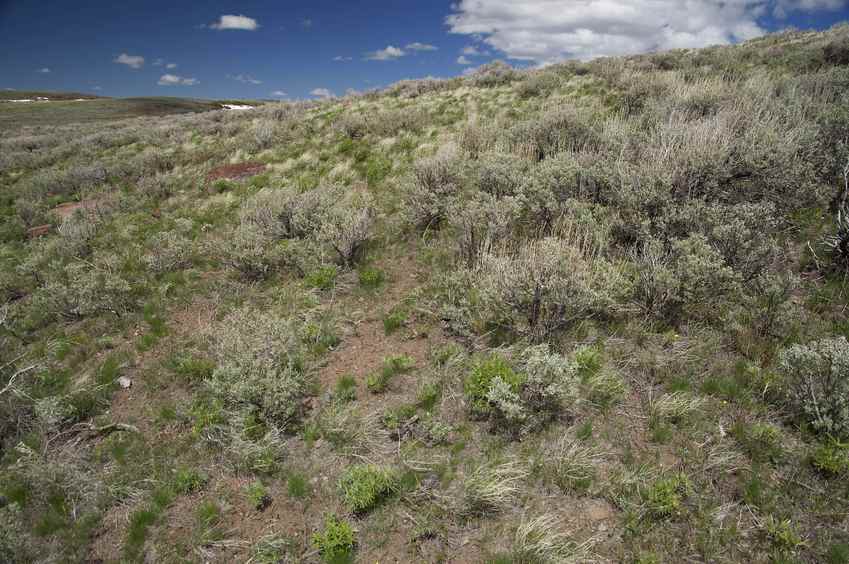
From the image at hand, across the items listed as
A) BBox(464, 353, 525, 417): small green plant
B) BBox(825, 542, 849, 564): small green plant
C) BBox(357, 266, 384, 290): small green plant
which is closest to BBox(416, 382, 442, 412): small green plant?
BBox(464, 353, 525, 417): small green plant

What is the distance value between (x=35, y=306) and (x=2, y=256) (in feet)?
15.0

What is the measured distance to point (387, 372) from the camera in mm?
5008

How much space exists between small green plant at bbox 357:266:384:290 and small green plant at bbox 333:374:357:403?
2.04 meters

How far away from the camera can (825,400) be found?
3629 mm

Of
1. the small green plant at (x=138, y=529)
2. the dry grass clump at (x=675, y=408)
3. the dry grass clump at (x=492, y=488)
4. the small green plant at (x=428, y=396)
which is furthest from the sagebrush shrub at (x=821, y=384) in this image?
the small green plant at (x=138, y=529)

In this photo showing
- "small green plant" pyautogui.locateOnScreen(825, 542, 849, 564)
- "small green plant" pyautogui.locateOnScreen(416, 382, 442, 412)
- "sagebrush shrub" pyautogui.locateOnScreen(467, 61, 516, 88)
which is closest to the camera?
"small green plant" pyautogui.locateOnScreen(825, 542, 849, 564)

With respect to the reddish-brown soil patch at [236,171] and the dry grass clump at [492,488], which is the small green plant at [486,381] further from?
the reddish-brown soil patch at [236,171]

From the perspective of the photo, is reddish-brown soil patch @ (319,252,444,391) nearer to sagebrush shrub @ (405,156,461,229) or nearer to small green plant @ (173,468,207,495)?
small green plant @ (173,468,207,495)

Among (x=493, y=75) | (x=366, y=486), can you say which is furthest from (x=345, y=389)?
(x=493, y=75)

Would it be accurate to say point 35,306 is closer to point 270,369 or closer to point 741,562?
point 270,369

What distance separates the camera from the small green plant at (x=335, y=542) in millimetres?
3305

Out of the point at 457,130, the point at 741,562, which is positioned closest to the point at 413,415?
the point at 741,562

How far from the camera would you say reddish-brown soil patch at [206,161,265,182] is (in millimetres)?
13533

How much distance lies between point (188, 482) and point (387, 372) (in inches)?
90.5
